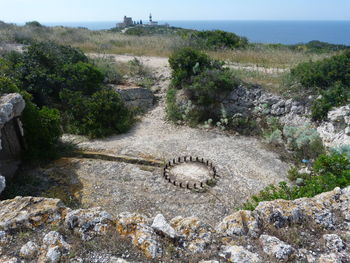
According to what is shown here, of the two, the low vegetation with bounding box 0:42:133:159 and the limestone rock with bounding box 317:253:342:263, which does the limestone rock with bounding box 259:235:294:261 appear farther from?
the low vegetation with bounding box 0:42:133:159

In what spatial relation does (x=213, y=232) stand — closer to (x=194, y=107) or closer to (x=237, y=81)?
(x=194, y=107)

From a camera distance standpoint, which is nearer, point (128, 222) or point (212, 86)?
point (128, 222)

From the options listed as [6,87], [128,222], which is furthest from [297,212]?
[6,87]

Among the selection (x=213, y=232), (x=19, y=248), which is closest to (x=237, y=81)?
(x=213, y=232)

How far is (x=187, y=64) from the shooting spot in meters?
12.8

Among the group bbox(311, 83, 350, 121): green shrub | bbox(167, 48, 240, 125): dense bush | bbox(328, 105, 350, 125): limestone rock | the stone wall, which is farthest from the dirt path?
bbox(328, 105, 350, 125): limestone rock

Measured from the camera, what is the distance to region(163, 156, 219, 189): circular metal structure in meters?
7.65

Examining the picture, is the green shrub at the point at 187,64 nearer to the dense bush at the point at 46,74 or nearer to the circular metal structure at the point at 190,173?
the dense bush at the point at 46,74

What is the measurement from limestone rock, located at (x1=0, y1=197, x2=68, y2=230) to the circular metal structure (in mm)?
4053

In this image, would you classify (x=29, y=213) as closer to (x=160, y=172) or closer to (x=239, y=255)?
(x=239, y=255)

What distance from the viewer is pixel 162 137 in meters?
10.5

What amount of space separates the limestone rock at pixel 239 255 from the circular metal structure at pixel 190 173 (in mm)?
4359

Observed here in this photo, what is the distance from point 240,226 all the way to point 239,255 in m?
0.51

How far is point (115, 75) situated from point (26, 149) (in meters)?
7.05
